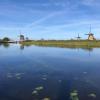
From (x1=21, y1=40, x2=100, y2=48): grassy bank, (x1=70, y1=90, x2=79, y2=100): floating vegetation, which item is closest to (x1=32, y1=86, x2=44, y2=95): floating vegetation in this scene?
(x1=70, y1=90, x2=79, y2=100): floating vegetation

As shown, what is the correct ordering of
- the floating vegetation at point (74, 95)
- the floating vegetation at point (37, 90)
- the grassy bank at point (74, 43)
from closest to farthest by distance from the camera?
the floating vegetation at point (74, 95) < the floating vegetation at point (37, 90) < the grassy bank at point (74, 43)

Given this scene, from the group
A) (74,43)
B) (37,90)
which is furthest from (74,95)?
(74,43)

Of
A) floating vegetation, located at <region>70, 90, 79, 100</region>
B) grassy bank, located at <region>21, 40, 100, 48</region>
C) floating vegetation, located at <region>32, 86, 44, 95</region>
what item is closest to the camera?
floating vegetation, located at <region>70, 90, 79, 100</region>

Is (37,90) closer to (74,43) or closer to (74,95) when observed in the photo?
(74,95)

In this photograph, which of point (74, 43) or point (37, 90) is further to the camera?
point (74, 43)

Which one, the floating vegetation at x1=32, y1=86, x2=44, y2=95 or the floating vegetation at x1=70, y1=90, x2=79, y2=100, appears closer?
the floating vegetation at x1=70, y1=90, x2=79, y2=100

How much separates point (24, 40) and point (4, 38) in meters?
13.0

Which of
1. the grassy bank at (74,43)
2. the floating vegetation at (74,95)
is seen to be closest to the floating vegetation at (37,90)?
the floating vegetation at (74,95)

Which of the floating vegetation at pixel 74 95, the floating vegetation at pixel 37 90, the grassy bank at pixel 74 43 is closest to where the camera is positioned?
the floating vegetation at pixel 74 95

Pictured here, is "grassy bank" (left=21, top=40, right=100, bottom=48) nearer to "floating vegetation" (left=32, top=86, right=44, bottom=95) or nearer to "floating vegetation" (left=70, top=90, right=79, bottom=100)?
"floating vegetation" (left=32, top=86, right=44, bottom=95)

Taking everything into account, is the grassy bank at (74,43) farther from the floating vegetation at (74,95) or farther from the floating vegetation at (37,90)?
the floating vegetation at (74,95)

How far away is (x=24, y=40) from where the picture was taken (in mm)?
112312

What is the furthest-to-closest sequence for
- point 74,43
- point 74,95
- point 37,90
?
point 74,43, point 37,90, point 74,95

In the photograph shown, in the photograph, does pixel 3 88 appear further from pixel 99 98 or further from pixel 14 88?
pixel 99 98
